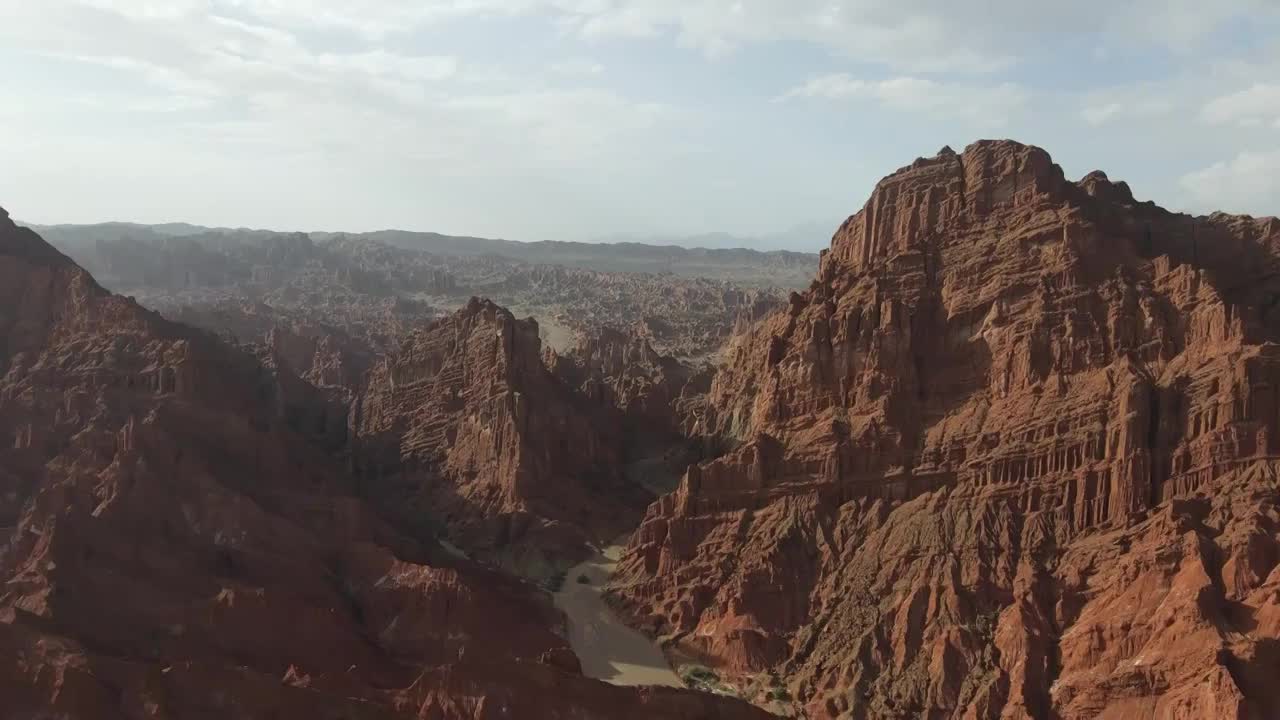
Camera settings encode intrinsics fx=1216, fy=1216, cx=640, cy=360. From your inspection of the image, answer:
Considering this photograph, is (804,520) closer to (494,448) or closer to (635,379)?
(494,448)

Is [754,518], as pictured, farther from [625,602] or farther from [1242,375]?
[1242,375]

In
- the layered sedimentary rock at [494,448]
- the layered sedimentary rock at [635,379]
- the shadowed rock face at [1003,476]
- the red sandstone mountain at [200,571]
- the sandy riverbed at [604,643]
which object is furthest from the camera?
the layered sedimentary rock at [635,379]

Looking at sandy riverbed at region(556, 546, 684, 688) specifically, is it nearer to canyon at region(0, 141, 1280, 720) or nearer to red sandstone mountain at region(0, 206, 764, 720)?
canyon at region(0, 141, 1280, 720)

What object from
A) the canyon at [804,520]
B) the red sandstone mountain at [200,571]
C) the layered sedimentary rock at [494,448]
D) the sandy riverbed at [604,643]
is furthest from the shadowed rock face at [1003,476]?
the red sandstone mountain at [200,571]

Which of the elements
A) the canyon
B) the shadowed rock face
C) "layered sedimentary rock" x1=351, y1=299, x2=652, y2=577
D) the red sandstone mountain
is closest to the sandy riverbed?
the canyon

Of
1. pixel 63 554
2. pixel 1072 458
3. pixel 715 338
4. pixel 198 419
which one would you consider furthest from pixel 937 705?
pixel 715 338

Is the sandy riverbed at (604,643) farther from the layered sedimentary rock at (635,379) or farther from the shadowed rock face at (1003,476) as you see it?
the layered sedimentary rock at (635,379)
